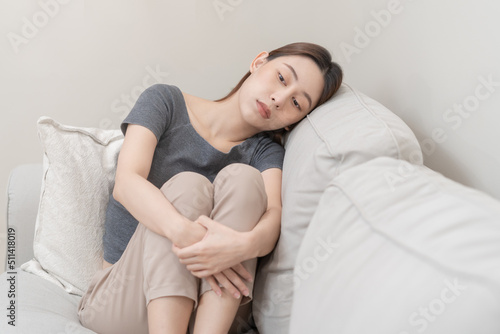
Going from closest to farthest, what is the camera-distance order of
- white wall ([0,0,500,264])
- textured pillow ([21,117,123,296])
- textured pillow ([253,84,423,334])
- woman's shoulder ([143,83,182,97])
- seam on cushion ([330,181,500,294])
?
1. seam on cushion ([330,181,500,294])
2. textured pillow ([253,84,423,334])
3. textured pillow ([21,117,123,296])
4. woman's shoulder ([143,83,182,97])
5. white wall ([0,0,500,264])

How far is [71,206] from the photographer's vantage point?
3.76ft

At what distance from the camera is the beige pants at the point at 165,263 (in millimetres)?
868

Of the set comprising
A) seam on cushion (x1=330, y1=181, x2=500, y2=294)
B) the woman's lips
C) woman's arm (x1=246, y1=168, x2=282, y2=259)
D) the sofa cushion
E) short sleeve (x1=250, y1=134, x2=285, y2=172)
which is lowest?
the sofa cushion

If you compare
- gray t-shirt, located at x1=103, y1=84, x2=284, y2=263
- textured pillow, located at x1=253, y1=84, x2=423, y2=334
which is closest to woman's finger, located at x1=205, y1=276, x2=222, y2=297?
textured pillow, located at x1=253, y1=84, x2=423, y2=334

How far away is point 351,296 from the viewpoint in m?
0.53

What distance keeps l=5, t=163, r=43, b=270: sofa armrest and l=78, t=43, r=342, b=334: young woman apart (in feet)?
0.65

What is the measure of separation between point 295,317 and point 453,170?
493 mm

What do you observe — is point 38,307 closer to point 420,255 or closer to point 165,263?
point 165,263

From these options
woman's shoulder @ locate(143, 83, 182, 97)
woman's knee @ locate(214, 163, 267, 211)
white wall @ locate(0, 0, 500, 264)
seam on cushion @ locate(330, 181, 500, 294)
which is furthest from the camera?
white wall @ locate(0, 0, 500, 264)

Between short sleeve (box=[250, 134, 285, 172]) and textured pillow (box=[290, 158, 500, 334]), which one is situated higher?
textured pillow (box=[290, 158, 500, 334])

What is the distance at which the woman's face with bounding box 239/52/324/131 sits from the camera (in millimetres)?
1179

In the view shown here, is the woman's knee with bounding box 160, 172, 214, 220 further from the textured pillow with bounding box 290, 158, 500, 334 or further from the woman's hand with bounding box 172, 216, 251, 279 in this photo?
the textured pillow with bounding box 290, 158, 500, 334

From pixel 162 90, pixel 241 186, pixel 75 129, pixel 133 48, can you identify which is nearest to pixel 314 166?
pixel 241 186

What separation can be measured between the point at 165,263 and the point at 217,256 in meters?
0.10
